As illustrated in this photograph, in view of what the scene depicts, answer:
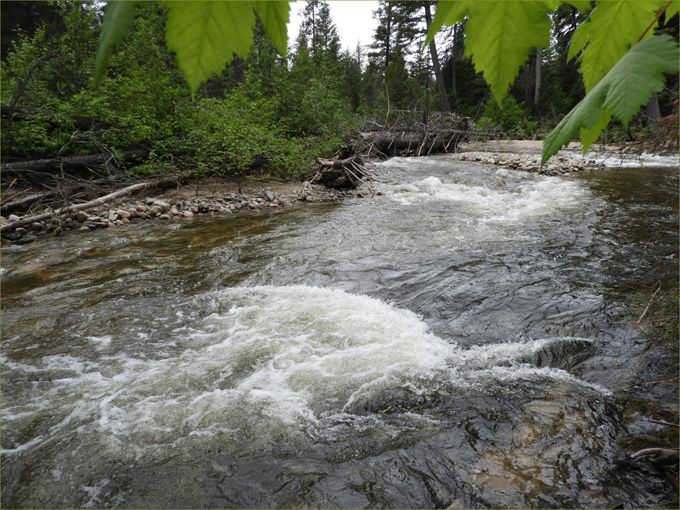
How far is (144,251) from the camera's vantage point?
6.03 meters

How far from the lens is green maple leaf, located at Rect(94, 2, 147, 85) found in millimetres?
302

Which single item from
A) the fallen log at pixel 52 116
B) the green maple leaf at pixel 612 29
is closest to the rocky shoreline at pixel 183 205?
the fallen log at pixel 52 116

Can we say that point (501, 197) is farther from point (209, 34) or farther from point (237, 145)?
point (209, 34)

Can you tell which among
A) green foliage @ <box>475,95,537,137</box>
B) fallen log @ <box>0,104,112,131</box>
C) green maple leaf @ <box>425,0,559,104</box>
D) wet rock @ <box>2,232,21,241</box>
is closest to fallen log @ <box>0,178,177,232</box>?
wet rock @ <box>2,232,21,241</box>

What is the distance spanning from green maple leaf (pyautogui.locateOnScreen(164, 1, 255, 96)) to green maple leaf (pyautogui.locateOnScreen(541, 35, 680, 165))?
478 millimetres

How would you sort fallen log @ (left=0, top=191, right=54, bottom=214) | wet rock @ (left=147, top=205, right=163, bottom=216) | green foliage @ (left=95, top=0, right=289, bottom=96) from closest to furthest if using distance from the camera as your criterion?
green foliage @ (left=95, top=0, right=289, bottom=96) < fallen log @ (left=0, top=191, right=54, bottom=214) < wet rock @ (left=147, top=205, right=163, bottom=216)

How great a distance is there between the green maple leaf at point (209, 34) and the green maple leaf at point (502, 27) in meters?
0.27

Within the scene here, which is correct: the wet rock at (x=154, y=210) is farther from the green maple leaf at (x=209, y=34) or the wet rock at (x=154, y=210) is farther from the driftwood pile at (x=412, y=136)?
the driftwood pile at (x=412, y=136)

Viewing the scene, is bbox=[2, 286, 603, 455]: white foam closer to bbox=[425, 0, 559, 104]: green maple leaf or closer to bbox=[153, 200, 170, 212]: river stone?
bbox=[425, 0, 559, 104]: green maple leaf

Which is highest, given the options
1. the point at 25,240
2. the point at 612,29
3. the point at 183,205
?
the point at 612,29

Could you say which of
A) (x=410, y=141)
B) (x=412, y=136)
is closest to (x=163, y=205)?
(x=410, y=141)

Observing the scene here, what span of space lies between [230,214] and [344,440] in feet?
22.7

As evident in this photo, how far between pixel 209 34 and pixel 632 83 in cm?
60

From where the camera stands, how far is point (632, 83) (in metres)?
0.51
